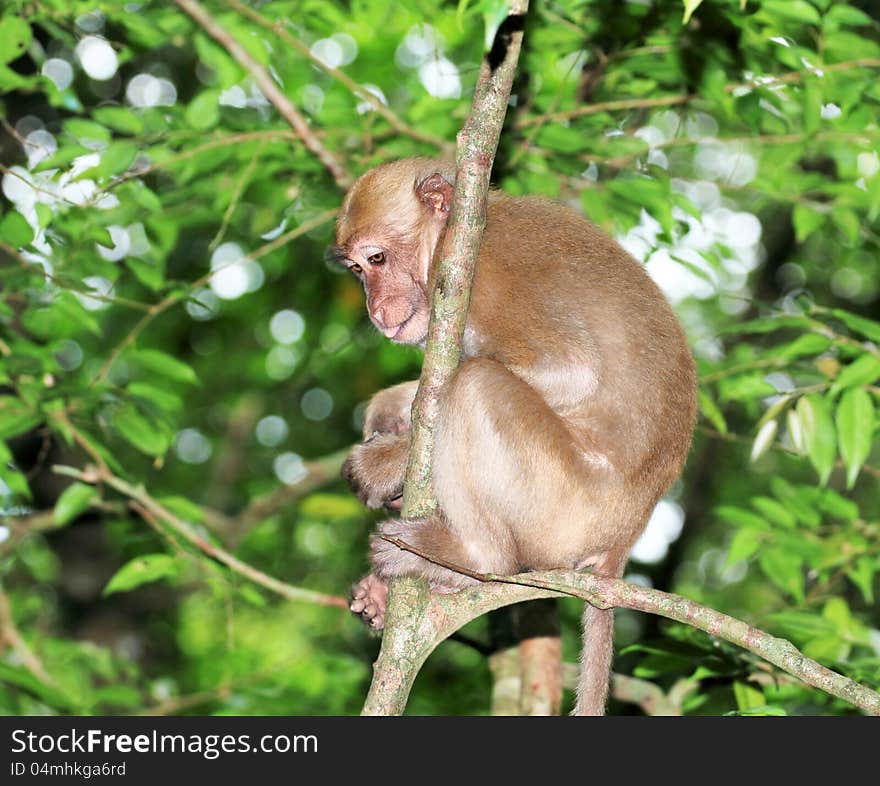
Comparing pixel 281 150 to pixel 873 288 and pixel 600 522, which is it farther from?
pixel 873 288

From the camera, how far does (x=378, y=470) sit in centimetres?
457

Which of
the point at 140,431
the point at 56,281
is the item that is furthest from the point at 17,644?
the point at 56,281

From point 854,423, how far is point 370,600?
7.63ft

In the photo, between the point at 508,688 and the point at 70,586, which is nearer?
the point at 508,688

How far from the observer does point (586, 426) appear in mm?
4410

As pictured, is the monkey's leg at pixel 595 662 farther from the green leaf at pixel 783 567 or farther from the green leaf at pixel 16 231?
the green leaf at pixel 16 231

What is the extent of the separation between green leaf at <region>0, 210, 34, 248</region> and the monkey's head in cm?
150

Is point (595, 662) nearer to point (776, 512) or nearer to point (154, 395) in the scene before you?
point (776, 512)

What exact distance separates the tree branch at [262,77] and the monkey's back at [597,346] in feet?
5.50

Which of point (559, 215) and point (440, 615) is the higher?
point (559, 215)

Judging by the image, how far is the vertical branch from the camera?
3295mm

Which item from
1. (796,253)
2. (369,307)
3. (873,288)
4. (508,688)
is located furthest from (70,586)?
(873,288)
